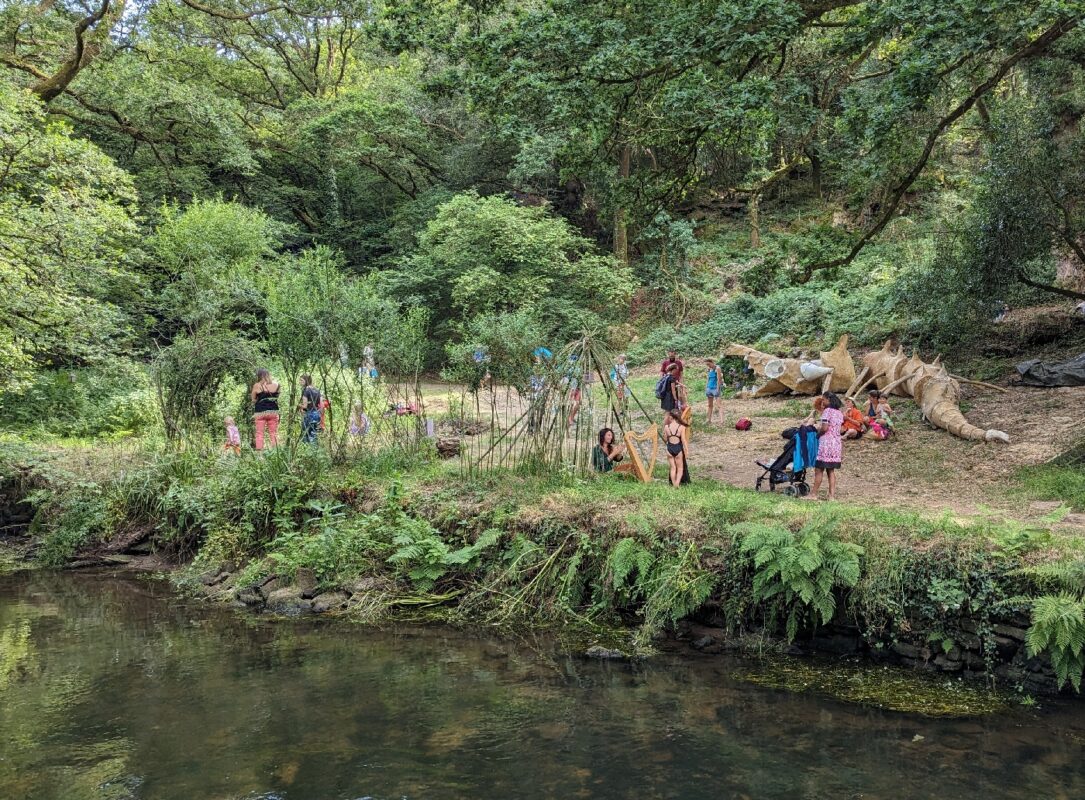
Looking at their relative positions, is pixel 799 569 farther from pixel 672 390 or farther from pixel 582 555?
pixel 672 390

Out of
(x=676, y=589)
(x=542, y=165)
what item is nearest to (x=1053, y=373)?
(x=676, y=589)

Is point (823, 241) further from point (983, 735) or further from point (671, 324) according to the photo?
point (671, 324)

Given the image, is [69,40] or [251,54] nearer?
[69,40]

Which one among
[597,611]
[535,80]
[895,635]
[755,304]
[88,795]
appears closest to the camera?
[88,795]

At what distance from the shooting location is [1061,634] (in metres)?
→ 6.52

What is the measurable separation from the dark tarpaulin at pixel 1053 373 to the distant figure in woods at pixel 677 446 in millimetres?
8294

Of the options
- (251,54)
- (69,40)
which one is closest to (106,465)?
(69,40)

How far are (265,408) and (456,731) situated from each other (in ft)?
25.3

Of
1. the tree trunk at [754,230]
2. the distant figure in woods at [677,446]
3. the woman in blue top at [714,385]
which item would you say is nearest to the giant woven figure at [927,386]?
the woman in blue top at [714,385]

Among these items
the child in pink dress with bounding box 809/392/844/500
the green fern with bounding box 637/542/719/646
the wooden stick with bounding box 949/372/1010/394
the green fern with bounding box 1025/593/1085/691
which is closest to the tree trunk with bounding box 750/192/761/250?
the wooden stick with bounding box 949/372/1010/394

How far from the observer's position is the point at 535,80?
10.0 metres

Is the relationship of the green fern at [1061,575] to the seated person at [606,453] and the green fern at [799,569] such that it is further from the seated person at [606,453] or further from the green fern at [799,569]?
the seated person at [606,453]

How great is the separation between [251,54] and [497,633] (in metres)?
32.7

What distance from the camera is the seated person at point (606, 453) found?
11.2 m
